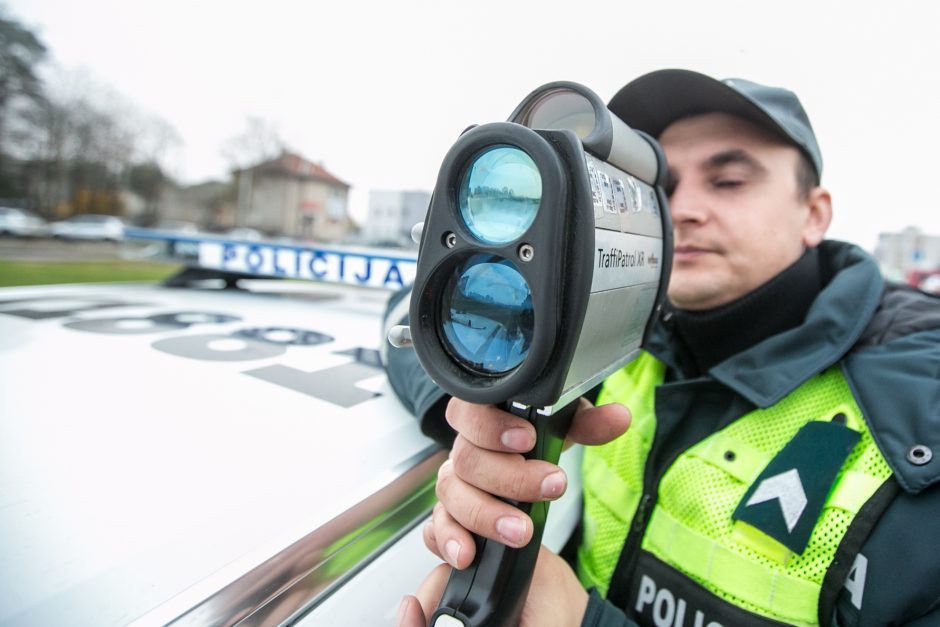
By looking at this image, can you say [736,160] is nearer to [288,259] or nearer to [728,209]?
[728,209]

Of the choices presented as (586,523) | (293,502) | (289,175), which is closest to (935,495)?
(586,523)

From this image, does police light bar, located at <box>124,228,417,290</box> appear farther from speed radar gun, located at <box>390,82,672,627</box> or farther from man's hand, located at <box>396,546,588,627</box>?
speed radar gun, located at <box>390,82,672,627</box>

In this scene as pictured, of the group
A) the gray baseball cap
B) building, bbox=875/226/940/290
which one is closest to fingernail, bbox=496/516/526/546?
the gray baseball cap

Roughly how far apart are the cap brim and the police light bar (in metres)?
0.89

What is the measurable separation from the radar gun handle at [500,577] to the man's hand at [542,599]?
1.7 inches

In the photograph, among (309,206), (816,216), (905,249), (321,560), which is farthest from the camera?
(905,249)

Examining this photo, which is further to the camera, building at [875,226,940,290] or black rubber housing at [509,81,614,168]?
building at [875,226,940,290]

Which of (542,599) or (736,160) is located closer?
(542,599)

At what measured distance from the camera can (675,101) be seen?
1.30 meters

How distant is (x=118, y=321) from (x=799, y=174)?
197 cm

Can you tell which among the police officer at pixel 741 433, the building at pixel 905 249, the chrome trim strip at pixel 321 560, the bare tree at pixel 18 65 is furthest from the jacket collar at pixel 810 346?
the building at pixel 905 249

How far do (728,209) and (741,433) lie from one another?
1.75 feet

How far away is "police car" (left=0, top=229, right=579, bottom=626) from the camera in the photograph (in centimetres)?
63

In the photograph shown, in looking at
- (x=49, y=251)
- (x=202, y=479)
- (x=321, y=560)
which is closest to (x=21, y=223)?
(x=49, y=251)
